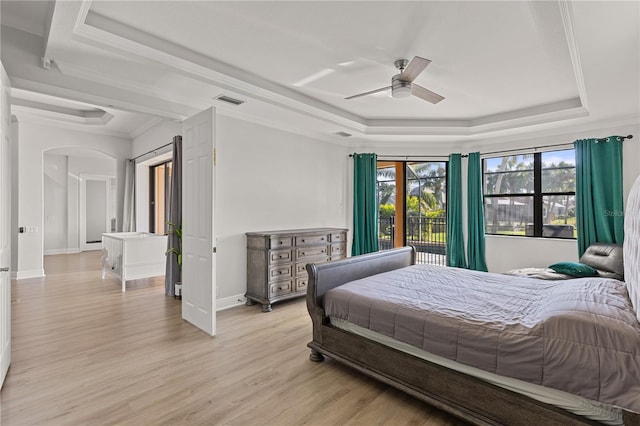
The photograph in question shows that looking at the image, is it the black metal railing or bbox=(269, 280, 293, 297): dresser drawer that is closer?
bbox=(269, 280, 293, 297): dresser drawer

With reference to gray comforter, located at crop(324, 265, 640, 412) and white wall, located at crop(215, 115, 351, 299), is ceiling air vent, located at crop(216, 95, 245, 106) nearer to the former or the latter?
white wall, located at crop(215, 115, 351, 299)

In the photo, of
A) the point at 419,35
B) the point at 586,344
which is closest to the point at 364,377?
the point at 586,344

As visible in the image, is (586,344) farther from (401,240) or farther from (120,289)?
Answer: (120,289)

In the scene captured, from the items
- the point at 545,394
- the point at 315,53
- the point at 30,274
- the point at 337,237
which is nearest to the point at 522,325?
the point at 545,394

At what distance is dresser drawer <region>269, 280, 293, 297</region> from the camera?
4.21m

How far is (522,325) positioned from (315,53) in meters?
2.71

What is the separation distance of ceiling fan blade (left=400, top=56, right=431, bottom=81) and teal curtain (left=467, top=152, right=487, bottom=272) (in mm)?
3281

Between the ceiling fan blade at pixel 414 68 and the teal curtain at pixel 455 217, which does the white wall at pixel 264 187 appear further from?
the ceiling fan blade at pixel 414 68

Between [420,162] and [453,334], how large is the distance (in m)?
4.70

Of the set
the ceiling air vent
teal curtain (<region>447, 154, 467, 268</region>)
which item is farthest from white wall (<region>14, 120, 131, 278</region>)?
teal curtain (<region>447, 154, 467, 268</region>)

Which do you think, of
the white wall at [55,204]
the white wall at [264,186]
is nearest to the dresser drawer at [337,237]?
the white wall at [264,186]

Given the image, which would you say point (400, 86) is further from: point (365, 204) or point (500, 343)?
point (365, 204)

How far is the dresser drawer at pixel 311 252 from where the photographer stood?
4.53 meters

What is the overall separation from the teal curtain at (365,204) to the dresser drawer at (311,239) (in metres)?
1.23
